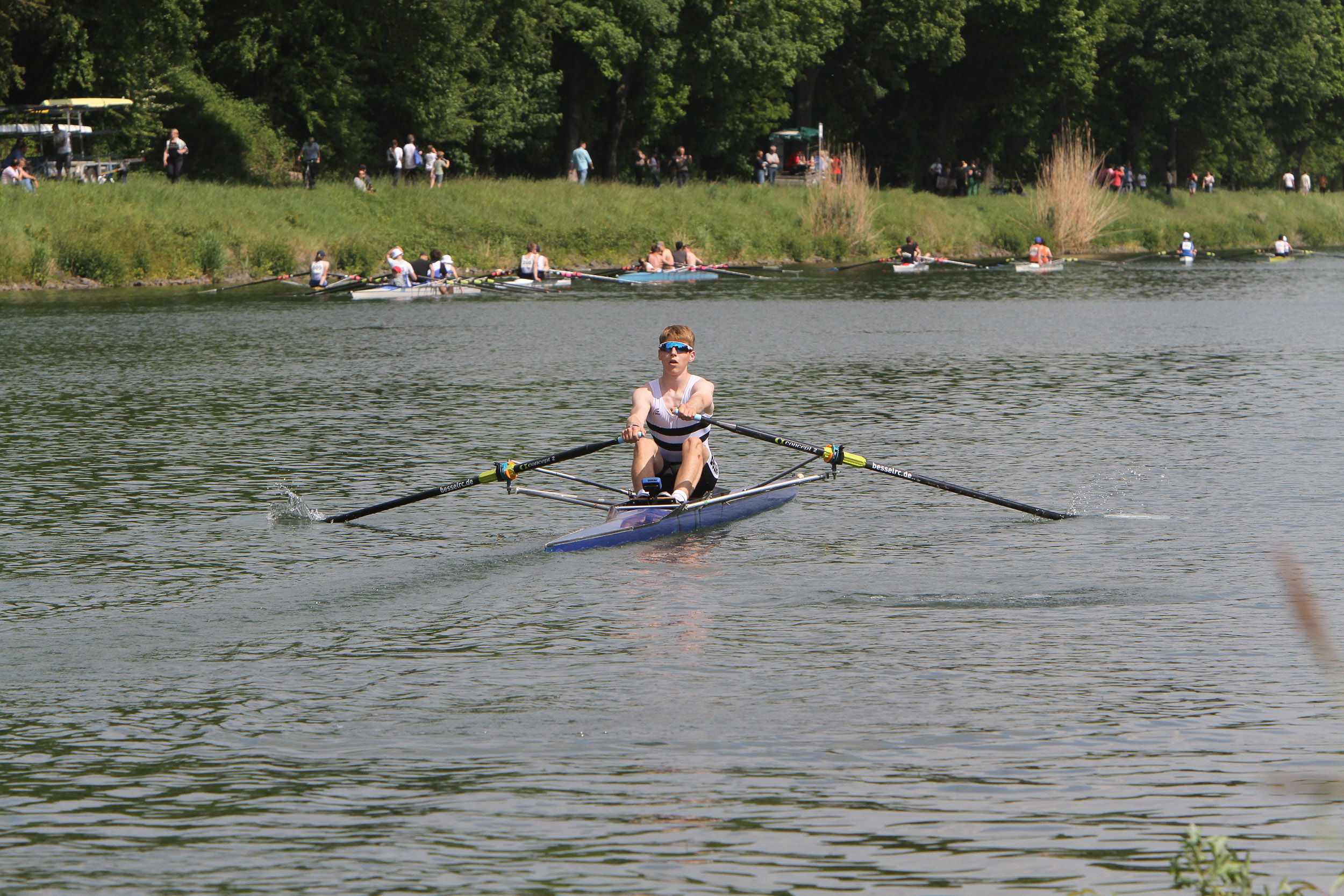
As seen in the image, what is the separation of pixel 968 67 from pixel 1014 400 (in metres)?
61.1

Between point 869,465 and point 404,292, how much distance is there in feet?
98.0

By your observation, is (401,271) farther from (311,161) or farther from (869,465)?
(869,465)

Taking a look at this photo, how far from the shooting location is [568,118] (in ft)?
209

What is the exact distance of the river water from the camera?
675 centimetres

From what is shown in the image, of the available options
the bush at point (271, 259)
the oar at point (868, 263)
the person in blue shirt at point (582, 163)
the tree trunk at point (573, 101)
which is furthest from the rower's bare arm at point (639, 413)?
the tree trunk at point (573, 101)

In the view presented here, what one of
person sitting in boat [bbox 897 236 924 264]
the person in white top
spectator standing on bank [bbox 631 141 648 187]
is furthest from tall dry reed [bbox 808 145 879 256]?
the person in white top

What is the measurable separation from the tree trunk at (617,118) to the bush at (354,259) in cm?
1648

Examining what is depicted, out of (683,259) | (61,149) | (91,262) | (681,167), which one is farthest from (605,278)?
(681,167)

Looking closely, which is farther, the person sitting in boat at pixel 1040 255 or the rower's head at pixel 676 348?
the person sitting in boat at pixel 1040 255

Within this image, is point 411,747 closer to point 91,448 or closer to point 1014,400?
point 91,448

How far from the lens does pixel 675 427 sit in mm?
13625

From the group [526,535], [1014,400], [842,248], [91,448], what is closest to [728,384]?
[1014,400]

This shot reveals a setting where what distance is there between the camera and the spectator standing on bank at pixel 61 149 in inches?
1796

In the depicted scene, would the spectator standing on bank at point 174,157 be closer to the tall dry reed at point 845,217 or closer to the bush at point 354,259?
the bush at point 354,259
